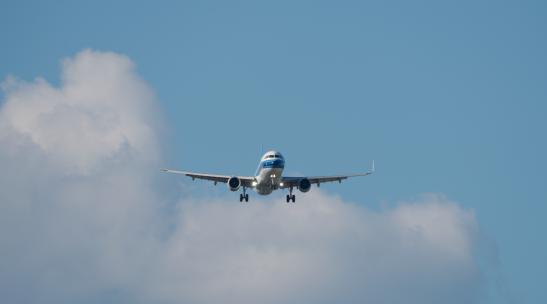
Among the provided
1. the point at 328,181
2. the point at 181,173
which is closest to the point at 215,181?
the point at 181,173

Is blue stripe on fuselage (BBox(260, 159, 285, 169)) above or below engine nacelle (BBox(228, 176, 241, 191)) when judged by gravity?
below

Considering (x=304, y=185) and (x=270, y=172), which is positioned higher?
(x=304, y=185)

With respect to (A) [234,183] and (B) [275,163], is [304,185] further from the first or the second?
(A) [234,183]

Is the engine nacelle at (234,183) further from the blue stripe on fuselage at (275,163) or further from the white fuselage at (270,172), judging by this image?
the blue stripe on fuselage at (275,163)

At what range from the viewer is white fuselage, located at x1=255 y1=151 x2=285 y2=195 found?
132625 mm

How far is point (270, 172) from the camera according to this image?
436 ft

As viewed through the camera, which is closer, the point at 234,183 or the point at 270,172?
the point at 270,172

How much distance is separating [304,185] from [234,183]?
743cm

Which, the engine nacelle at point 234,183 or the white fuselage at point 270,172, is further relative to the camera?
the engine nacelle at point 234,183

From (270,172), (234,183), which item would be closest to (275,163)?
(270,172)

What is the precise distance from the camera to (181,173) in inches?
5645

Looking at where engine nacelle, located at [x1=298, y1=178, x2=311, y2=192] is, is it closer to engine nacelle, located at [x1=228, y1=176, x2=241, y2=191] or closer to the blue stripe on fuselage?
the blue stripe on fuselage

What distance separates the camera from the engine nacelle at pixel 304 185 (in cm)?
13838

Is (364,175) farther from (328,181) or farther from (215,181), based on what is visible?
(215,181)
